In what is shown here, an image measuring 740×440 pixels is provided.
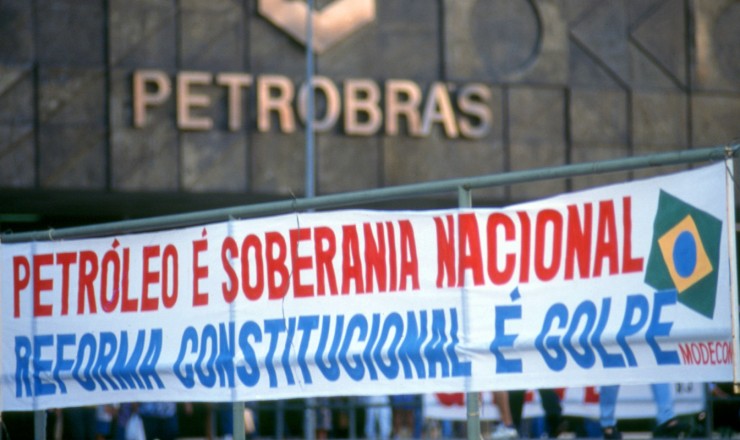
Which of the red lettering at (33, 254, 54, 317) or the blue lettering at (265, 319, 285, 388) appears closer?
the blue lettering at (265, 319, 285, 388)

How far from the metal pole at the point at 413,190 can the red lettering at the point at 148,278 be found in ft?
0.50

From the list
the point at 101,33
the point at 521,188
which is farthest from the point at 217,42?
the point at 521,188

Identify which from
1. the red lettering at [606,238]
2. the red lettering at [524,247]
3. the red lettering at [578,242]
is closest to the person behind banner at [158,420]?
the red lettering at [524,247]

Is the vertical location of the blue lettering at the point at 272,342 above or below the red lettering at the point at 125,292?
below

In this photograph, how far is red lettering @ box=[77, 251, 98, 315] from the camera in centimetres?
925

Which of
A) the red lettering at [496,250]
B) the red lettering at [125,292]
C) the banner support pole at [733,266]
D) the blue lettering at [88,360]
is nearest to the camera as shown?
the banner support pole at [733,266]

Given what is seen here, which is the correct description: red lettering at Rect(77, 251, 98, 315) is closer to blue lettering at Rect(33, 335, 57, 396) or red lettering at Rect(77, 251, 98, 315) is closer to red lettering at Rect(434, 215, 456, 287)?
blue lettering at Rect(33, 335, 57, 396)

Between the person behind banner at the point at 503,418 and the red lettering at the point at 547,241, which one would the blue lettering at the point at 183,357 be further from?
the person behind banner at the point at 503,418

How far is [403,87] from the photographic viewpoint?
3106cm

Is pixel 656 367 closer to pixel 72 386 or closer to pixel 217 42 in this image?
pixel 72 386

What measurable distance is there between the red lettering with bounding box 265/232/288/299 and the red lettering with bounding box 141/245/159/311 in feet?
2.98

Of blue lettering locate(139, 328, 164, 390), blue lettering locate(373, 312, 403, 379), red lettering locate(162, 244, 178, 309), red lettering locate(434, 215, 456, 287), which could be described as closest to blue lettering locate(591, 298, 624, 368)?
red lettering locate(434, 215, 456, 287)

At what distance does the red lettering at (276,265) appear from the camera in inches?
323

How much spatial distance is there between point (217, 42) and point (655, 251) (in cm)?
2390
